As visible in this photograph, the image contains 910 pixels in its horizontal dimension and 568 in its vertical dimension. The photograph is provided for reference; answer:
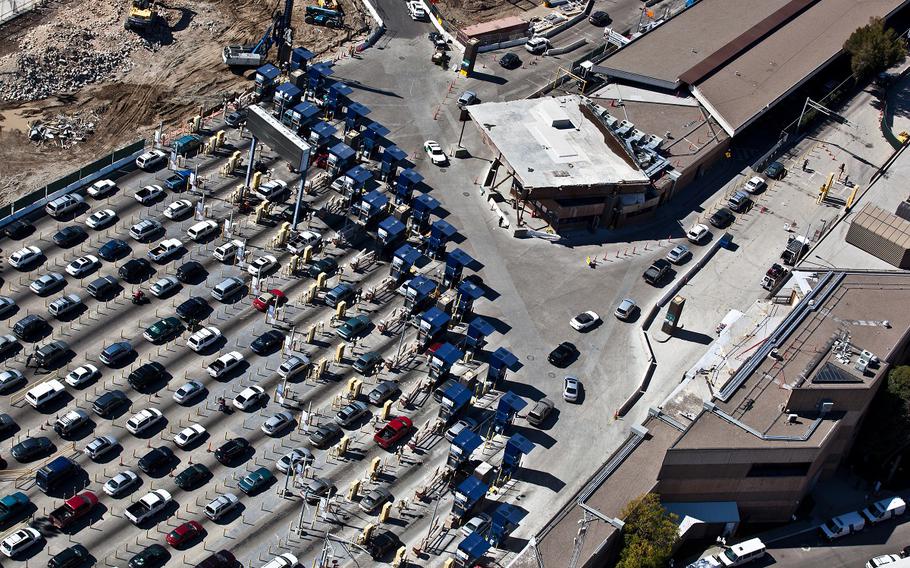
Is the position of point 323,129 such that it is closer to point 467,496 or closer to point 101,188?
point 101,188

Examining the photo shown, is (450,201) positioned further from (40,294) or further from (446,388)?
(40,294)

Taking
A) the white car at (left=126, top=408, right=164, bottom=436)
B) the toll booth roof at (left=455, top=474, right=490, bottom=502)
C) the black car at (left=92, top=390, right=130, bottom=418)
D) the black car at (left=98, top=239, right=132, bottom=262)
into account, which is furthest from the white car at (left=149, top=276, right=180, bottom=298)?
the toll booth roof at (left=455, top=474, right=490, bottom=502)

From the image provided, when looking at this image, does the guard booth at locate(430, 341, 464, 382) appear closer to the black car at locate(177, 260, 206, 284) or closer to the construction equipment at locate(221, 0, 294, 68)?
the black car at locate(177, 260, 206, 284)

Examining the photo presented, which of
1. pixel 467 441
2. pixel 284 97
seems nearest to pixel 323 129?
pixel 284 97

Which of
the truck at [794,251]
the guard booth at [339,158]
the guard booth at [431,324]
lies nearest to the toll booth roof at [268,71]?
the guard booth at [339,158]

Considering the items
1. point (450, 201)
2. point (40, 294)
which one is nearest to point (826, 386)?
point (450, 201)

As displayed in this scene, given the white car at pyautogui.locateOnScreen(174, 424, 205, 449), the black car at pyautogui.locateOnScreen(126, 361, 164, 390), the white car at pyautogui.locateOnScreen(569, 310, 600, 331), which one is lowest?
the white car at pyautogui.locateOnScreen(174, 424, 205, 449)

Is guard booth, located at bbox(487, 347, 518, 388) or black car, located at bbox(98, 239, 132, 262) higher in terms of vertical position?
guard booth, located at bbox(487, 347, 518, 388)
